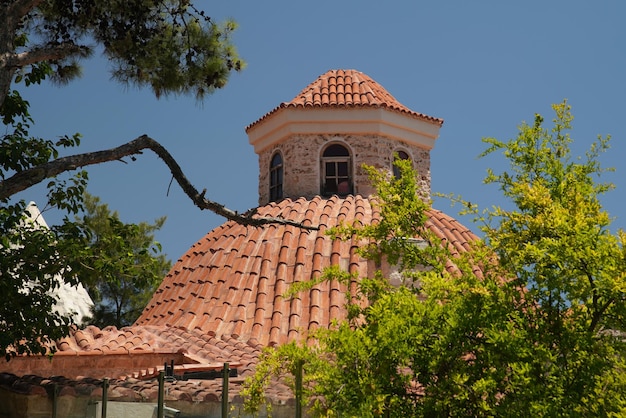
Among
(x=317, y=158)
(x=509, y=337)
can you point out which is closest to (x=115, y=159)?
(x=509, y=337)

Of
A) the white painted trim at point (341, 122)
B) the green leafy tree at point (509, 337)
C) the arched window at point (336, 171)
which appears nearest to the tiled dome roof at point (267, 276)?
the arched window at point (336, 171)

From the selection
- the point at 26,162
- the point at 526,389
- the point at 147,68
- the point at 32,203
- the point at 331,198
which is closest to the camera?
the point at 526,389

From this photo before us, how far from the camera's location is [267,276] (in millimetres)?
17234

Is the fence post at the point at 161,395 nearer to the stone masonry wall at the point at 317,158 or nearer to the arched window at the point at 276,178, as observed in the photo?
the stone masonry wall at the point at 317,158

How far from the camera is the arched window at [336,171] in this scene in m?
20.5

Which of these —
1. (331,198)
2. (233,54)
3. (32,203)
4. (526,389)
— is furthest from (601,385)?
(32,203)

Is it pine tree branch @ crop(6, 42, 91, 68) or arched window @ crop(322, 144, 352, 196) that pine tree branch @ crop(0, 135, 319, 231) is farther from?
arched window @ crop(322, 144, 352, 196)

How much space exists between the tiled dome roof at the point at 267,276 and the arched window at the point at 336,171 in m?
0.60

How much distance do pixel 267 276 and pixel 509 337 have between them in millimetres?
9920

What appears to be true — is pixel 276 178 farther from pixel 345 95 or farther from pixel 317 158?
pixel 345 95

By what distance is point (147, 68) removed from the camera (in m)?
13.8

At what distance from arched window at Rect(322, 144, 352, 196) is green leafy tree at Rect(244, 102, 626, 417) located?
11.7 metres

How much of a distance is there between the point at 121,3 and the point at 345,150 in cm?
823

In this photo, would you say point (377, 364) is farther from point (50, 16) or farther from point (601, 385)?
point (50, 16)
